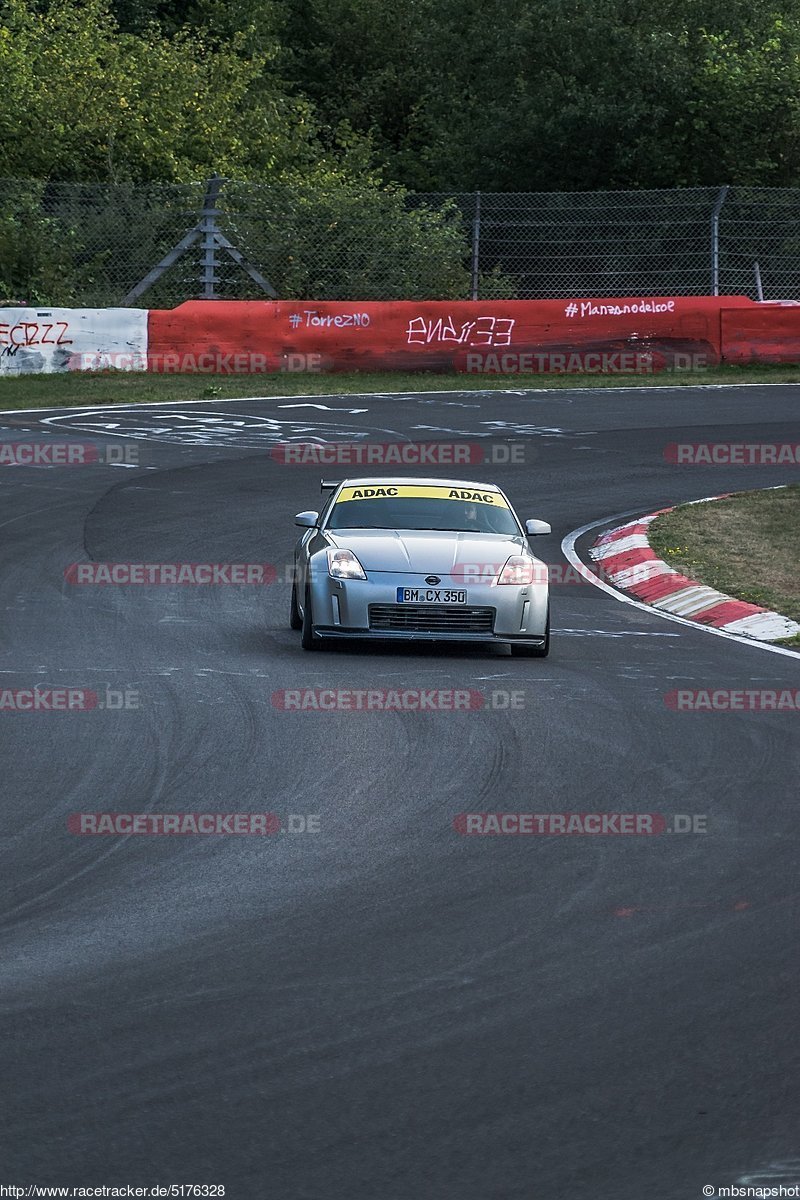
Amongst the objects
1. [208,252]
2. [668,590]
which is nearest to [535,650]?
[668,590]

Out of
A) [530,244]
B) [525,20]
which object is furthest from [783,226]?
[525,20]

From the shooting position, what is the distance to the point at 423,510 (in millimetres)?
13375

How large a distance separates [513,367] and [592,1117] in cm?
2815

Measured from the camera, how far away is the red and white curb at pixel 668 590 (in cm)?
→ 1333

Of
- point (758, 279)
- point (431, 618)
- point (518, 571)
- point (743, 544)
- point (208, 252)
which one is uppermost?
point (208, 252)

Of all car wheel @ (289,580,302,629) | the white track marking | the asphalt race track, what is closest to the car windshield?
car wheel @ (289,580,302,629)

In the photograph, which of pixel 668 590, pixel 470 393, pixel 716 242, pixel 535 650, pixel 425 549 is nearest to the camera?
pixel 535 650

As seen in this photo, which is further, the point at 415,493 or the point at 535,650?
the point at 415,493

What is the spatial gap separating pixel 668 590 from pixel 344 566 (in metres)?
4.02

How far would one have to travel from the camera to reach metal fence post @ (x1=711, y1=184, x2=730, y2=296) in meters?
32.6

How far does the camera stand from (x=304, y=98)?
173ft

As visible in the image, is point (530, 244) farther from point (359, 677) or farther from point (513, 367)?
point (359, 677)

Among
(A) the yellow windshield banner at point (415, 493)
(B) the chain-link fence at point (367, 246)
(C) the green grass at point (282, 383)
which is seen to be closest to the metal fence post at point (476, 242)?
(B) the chain-link fence at point (367, 246)

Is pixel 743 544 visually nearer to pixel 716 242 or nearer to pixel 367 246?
pixel 716 242
